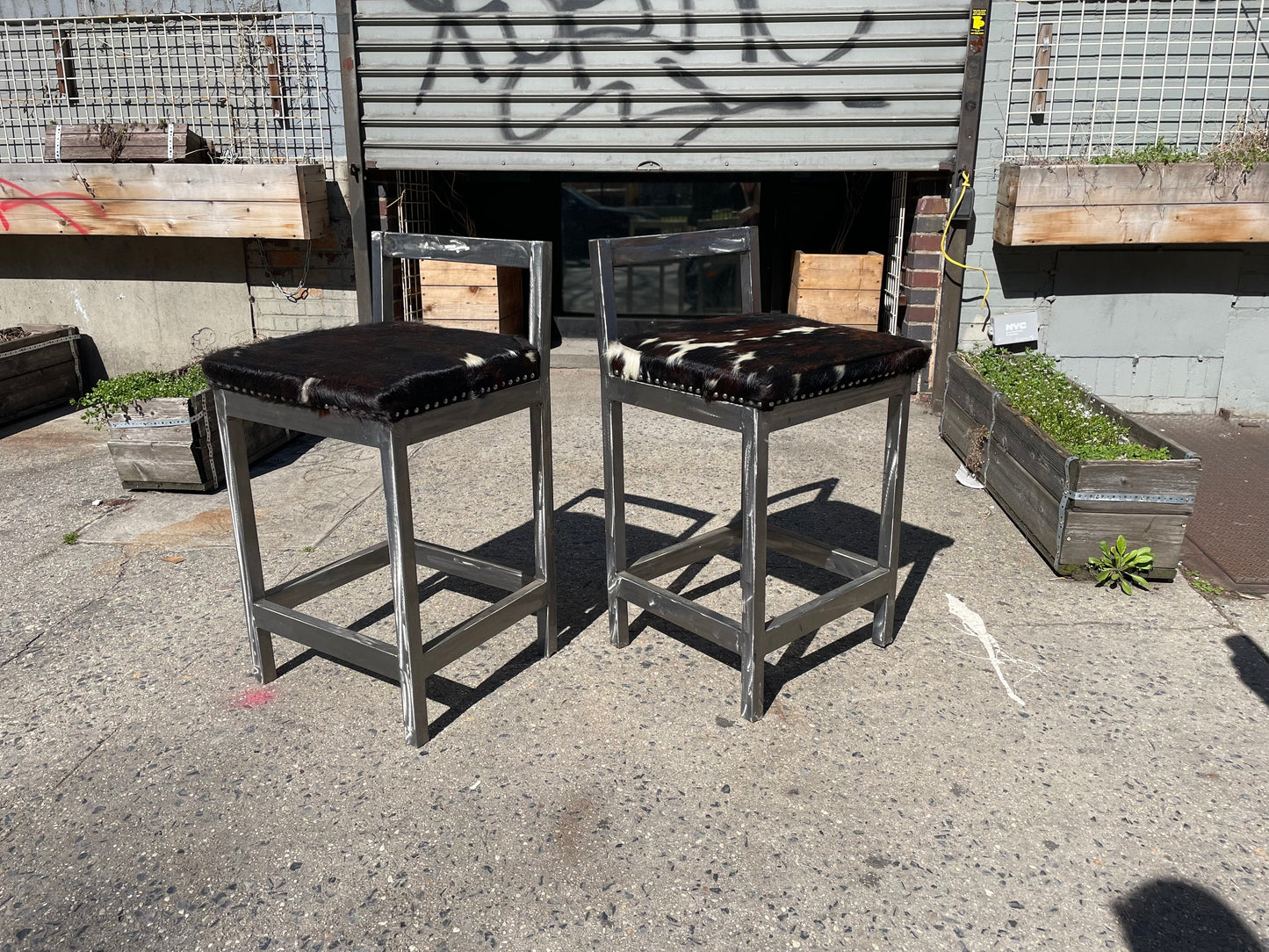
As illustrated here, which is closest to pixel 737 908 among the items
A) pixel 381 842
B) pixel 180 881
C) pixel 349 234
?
pixel 381 842

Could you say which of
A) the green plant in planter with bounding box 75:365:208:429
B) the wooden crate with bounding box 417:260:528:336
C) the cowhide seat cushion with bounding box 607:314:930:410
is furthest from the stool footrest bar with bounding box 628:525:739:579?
Result: the wooden crate with bounding box 417:260:528:336

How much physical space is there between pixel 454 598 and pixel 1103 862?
2.19 m

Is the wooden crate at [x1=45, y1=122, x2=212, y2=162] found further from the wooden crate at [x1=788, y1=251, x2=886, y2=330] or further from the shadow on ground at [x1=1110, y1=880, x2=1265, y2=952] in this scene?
the shadow on ground at [x1=1110, y1=880, x2=1265, y2=952]

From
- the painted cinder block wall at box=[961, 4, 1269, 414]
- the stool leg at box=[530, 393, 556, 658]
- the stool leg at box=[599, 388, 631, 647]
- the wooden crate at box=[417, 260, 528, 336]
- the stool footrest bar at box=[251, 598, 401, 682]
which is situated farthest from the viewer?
the wooden crate at box=[417, 260, 528, 336]

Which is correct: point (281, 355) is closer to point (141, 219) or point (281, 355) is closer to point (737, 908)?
point (737, 908)

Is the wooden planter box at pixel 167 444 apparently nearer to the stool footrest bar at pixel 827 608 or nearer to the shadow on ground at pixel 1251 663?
the stool footrest bar at pixel 827 608

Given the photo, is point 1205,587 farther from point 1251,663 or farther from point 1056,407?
point 1056,407

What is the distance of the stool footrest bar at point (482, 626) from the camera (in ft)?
8.68

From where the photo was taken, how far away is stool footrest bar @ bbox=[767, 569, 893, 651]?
9.05 ft

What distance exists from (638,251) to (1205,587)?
243 centimetres

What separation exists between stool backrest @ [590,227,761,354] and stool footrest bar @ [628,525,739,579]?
28.0 inches

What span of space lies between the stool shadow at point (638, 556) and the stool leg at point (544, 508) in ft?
0.48

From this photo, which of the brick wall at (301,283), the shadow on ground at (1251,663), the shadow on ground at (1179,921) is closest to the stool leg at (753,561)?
the shadow on ground at (1179,921)

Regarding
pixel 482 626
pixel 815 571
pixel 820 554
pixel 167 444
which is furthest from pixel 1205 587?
pixel 167 444
